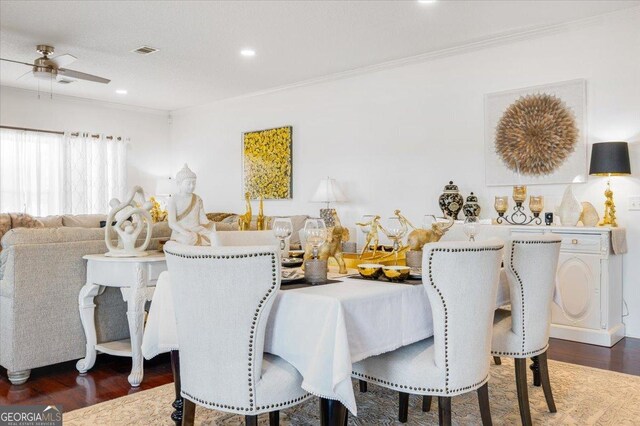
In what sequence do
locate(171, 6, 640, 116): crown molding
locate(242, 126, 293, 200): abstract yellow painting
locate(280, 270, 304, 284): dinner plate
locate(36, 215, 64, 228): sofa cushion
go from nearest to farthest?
locate(280, 270, 304, 284): dinner plate
locate(171, 6, 640, 116): crown molding
locate(36, 215, 64, 228): sofa cushion
locate(242, 126, 293, 200): abstract yellow painting

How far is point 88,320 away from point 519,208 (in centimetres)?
354

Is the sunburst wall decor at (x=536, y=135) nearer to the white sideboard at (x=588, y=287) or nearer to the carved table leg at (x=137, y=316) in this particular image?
the white sideboard at (x=588, y=287)

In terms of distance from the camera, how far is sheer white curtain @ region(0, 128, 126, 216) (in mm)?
6633

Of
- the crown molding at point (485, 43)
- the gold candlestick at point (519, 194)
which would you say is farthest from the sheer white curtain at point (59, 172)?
the gold candlestick at point (519, 194)

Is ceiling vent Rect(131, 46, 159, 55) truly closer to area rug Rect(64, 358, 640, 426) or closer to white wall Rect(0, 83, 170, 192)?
white wall Rect(0, 83, 170, 192)

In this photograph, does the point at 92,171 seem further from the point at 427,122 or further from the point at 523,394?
the point at 523,394

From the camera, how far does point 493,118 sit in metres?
4.68

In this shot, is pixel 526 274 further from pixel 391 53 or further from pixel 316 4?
pixel 391 53

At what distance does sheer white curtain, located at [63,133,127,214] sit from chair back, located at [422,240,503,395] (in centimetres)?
666

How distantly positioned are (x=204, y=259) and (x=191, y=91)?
5.75 m

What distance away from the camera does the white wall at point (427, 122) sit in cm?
402

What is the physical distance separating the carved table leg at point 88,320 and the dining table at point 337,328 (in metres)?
1.37

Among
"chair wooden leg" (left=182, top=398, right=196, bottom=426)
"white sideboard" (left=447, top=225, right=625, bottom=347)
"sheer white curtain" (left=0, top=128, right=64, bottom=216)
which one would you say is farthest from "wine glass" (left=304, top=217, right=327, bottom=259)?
"sheer white curtain" (left=0, top=128, right=64, bottom=216)

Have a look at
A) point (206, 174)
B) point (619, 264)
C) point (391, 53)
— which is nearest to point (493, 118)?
point (391, 53)
